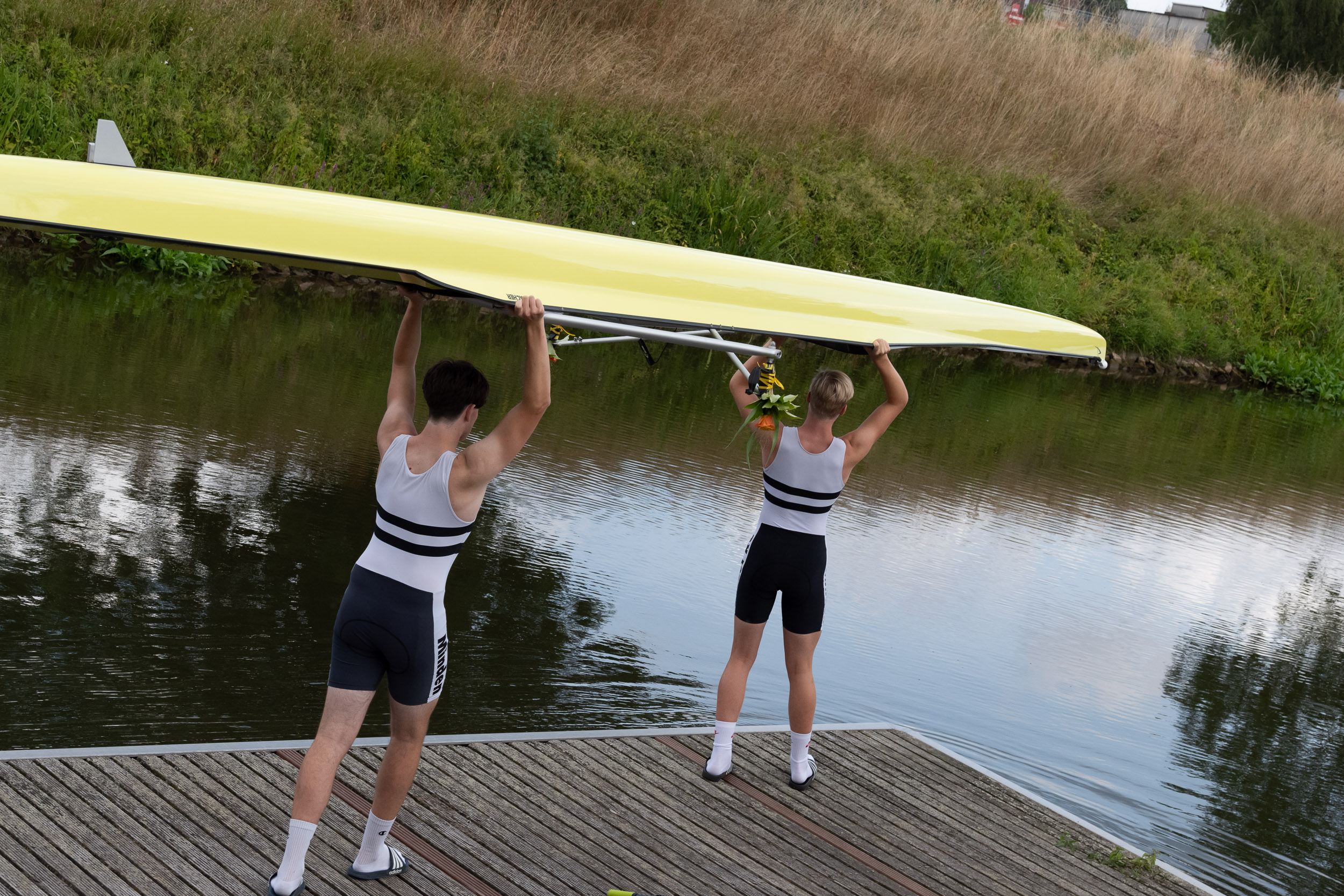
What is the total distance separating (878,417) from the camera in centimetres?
465

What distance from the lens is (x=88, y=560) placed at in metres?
6.24

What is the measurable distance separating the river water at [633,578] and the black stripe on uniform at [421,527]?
6.74 ft

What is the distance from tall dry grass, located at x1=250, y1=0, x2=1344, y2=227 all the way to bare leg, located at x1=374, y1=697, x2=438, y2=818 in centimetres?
1624

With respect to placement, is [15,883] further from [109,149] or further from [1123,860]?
[1123,860]

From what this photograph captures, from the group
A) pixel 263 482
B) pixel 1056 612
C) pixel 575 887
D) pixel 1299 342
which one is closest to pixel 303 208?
pixel 575 887

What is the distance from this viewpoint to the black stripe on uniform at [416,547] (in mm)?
3301

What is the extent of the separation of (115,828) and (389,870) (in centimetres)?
83

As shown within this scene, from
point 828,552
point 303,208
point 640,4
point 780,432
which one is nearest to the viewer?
point 303,208

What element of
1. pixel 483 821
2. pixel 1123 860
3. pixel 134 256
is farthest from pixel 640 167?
pixel 483 821

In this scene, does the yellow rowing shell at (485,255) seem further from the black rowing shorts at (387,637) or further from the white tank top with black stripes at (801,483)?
the black rowing shorts at (387,637)

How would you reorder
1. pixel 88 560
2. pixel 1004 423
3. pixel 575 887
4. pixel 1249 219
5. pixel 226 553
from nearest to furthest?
pixel 575 887 < pixel 88 560 < pixel 226 553 < pixel 1004 423 < pixel 1249 219

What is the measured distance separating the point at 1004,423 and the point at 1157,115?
14166 mm

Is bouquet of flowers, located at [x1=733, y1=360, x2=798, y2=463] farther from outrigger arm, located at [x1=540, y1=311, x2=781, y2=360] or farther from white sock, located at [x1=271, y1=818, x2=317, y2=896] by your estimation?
white sock, located at [x1=271, y1=818, x2=317, y2=896]

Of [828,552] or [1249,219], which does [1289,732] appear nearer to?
[828,552]
